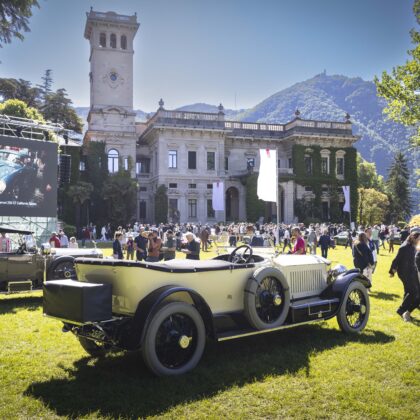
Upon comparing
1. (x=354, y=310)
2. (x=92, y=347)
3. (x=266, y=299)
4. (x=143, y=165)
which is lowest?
(x=92, y=347)

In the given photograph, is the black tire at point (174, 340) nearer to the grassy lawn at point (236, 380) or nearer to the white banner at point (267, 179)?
the grassy lawn at point (236, 380)

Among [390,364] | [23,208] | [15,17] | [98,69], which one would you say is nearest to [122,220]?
[98,69]

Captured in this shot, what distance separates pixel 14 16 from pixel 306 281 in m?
9.49

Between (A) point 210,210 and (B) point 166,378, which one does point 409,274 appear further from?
(A) point 210,210

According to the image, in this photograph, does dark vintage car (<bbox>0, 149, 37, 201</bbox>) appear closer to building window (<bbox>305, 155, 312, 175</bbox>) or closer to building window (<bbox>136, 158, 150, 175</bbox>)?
building window (<bbox>136, 158, 150, 175</bbox>)

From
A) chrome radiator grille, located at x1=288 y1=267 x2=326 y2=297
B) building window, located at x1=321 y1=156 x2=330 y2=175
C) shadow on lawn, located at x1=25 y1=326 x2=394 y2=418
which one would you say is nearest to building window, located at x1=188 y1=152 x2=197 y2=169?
building window, located at x1=321 y1=156 x2=330 y2=175

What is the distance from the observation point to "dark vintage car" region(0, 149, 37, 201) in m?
18.5

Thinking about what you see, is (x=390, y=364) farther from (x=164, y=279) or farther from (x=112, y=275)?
(x=112, y=275)

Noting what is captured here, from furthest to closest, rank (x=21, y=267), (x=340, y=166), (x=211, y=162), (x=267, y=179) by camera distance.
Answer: (x=340, y=166) < (x=211, y=162) < (x=267, y=179) < (x=21, y=267)

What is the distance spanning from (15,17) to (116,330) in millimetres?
9185

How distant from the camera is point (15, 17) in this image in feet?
36.2

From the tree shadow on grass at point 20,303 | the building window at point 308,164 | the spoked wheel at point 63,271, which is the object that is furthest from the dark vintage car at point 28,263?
the building window at point 308,164

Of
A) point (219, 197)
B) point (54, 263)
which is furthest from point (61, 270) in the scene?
point (219, 197)

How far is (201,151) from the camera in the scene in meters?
49.2
